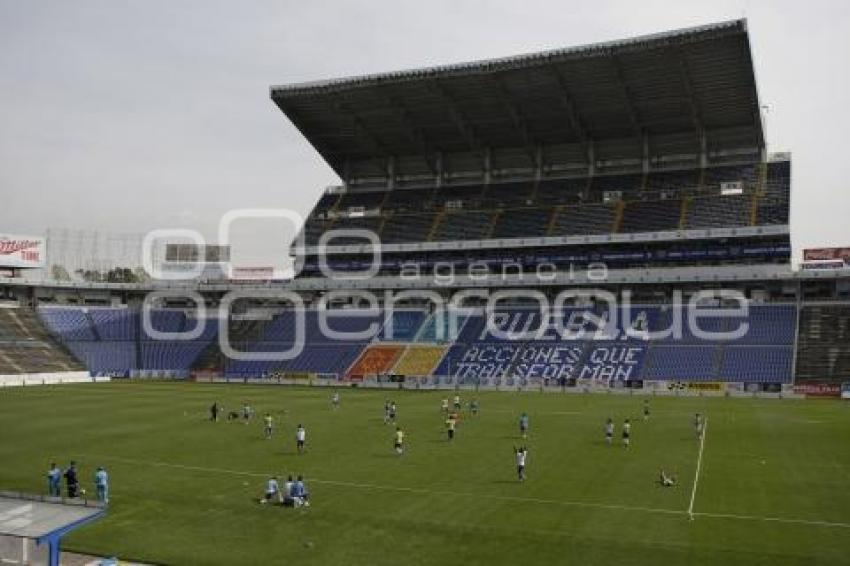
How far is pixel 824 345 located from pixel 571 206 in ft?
112

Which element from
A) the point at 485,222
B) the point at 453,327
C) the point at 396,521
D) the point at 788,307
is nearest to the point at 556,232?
the point at 485,222

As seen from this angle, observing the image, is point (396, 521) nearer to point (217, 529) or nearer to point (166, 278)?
point (217, 529)

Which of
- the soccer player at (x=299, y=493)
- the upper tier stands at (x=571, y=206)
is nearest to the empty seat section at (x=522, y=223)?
the upper tier stands at (x=571, y=206)

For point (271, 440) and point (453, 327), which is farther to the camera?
point (453, 327)

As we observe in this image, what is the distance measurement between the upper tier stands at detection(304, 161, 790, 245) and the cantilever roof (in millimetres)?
3554

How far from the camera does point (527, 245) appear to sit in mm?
92062

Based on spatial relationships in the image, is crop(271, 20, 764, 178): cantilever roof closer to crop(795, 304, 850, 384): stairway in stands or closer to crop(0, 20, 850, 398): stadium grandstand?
crop(0, 20, 850, 398): stadium grandstand

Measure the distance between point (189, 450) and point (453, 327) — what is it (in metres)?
53.4

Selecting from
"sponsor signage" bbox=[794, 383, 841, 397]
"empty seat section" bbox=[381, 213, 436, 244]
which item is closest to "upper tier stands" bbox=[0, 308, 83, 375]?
"empty seat section" bbox=[381, 213, 436, 244]

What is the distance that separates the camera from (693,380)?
69.2m

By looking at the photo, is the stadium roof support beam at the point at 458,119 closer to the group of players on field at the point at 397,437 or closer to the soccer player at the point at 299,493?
the group of players on field at the point at 397,437

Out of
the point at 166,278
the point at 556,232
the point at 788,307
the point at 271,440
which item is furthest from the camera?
the point at 166,278

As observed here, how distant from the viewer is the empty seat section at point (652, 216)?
285ft

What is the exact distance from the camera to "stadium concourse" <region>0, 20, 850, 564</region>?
31.2m
